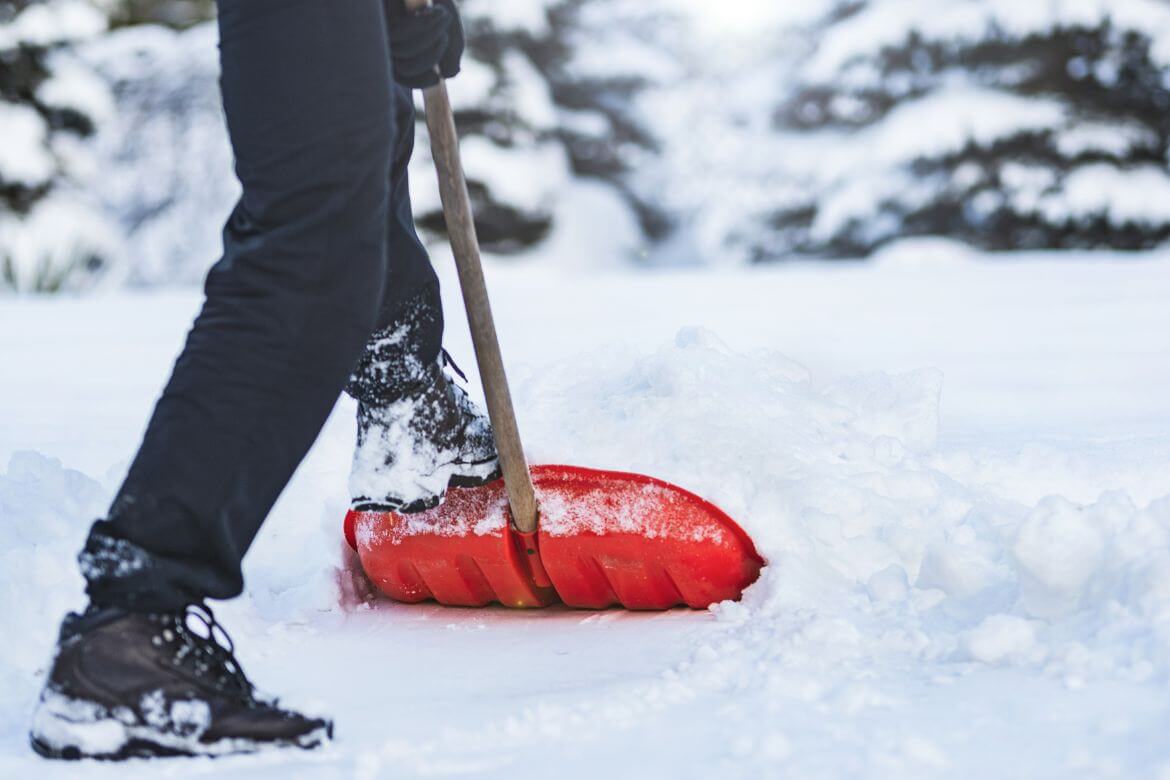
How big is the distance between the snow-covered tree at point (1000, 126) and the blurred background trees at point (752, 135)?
2 cm

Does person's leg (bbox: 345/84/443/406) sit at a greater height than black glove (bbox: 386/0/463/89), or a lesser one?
lesser

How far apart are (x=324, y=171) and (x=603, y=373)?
791 mm

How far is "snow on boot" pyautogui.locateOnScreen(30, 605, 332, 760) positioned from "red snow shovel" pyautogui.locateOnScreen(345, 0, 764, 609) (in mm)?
473

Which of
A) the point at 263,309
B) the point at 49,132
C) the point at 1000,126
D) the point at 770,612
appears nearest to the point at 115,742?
the point at 263,309

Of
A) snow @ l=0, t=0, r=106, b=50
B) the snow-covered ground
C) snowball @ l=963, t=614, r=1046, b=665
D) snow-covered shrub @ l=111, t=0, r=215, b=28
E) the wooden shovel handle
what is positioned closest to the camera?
the snow-covered ground

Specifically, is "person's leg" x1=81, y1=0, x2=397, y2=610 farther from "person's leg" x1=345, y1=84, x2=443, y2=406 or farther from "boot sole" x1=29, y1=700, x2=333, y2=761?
"person's leg" x1=345, y1=84, x2=443, y2=406

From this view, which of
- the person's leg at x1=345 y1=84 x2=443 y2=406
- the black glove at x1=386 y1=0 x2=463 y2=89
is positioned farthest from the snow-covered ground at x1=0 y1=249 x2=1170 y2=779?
the black glove at x1=386 y1=0 x2=463 y2=89

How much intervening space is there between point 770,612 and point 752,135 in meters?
11.7

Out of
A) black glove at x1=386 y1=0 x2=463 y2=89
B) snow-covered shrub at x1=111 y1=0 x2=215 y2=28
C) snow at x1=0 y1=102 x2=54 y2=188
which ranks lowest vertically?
snow at x1=0 y1=102 x2=54 y2=188

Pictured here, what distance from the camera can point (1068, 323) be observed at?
12.6 ft

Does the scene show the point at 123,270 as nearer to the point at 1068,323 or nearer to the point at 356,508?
the point at 1068,323

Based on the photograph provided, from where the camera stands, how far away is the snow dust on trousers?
950 mm

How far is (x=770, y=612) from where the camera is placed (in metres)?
1.28

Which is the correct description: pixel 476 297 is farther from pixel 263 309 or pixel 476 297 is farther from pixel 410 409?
pixel 263 309
